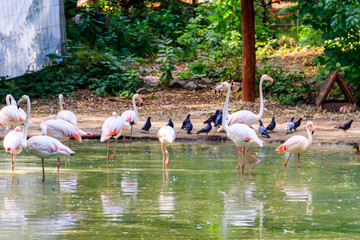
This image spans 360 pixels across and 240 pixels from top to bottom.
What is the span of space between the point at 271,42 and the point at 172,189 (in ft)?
52.9

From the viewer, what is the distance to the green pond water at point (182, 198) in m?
5.71

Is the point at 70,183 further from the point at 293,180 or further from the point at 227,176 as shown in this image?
the point at 293,180

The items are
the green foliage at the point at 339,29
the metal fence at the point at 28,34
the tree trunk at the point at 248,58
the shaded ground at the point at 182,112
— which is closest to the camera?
the shaded ground at the point at 182,112

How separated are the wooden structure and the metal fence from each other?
1052 cm

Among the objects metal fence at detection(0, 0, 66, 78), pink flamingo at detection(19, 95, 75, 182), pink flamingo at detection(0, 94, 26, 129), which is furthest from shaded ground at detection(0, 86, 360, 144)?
pink flamingo at detection(19, 95, 75, 182)

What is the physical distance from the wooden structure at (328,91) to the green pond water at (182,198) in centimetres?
565

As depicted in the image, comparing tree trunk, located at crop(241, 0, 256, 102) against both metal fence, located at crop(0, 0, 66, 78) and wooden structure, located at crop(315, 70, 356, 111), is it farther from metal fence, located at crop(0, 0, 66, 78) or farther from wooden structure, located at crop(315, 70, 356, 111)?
metal fence, located at crop(0, 0, 66, 78)

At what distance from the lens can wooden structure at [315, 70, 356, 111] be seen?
645 inches

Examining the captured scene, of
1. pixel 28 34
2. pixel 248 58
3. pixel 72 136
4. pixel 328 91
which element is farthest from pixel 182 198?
pixel 28 34

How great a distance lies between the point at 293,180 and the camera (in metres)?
8.49

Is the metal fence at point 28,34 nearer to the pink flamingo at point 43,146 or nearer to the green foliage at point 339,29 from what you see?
the green foliage at point 339,29

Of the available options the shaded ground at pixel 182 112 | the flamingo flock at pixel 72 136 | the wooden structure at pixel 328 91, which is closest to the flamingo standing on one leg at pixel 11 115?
the flamingo flock at pixel 72 136

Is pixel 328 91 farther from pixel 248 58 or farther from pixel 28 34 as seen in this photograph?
pixel 28 34

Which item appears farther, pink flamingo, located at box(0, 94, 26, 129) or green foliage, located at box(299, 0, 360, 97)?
green foliage, located at box(299, 0, 360, 97)
